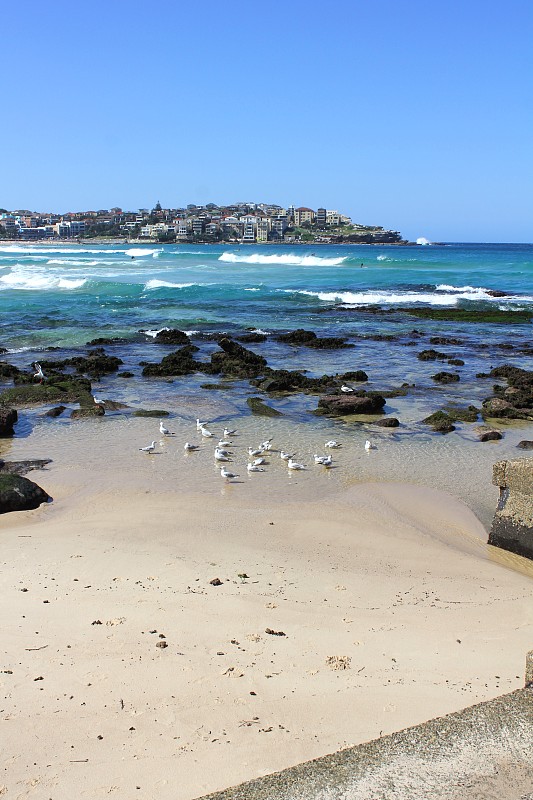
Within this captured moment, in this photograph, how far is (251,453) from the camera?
1113 cm

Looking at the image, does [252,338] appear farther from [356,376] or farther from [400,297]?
[400,297]

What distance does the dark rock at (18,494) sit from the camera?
28.2 ft

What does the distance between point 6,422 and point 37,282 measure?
125 ft

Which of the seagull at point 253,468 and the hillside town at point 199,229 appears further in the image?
the hillside town at point 199,229

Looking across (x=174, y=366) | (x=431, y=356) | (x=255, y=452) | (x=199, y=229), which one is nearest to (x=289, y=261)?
(x=431, y=356)

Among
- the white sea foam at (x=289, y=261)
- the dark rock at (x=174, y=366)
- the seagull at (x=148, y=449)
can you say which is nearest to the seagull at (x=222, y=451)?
the seagull at (x=148, y=449)

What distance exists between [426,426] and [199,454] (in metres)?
4.43

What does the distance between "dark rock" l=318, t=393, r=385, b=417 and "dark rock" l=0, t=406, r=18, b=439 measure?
19.2ft

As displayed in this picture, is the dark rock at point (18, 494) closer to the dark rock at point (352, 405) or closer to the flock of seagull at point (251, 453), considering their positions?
the flock of seagull at point (251, 453)

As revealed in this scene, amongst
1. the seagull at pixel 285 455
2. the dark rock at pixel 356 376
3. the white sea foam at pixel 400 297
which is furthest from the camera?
the white sea foam at pixel 400 297

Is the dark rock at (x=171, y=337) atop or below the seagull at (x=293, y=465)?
atop

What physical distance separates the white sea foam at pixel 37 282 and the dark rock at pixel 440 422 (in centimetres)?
3582

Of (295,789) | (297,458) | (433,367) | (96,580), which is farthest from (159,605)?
(433,367)

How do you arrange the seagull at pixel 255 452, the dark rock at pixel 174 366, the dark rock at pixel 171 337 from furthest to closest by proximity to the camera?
the dark rock at pixel 171 337
the dark rock at pixel 174 366
the seagull at pixel 255 452
